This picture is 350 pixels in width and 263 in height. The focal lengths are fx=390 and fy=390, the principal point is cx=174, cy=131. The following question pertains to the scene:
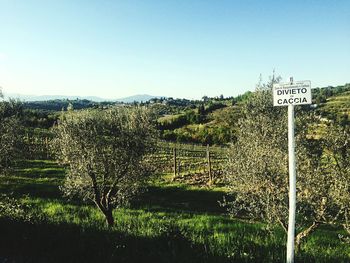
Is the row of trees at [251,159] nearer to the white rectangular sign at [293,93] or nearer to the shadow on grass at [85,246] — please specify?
the shadow on grass at [85,246]

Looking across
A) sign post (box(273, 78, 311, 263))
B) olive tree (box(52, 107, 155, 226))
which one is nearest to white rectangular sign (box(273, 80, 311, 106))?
sign post (box(273, 78, 311, 263))

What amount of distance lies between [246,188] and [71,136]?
909 cm

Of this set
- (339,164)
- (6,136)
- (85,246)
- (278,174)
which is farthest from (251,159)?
(6,136)

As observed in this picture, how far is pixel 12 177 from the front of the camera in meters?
45.5

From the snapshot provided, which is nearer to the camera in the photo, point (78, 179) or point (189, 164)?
point (78, 179)

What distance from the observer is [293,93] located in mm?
7586

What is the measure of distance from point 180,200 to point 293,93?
29.6 m

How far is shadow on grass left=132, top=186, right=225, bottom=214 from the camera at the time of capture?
3152 cm

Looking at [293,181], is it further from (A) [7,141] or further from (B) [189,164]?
(B) [189,164]

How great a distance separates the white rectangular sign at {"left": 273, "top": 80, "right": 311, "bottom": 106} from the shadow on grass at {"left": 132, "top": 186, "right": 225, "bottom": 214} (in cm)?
2261

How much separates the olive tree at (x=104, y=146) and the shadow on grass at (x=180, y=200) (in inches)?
386

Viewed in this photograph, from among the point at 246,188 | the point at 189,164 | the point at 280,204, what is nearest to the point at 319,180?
the point at 280,204

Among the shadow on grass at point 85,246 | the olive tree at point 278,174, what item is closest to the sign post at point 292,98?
the shadow on grass at point 85,246

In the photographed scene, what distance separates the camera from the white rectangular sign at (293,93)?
7492mm
